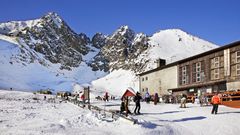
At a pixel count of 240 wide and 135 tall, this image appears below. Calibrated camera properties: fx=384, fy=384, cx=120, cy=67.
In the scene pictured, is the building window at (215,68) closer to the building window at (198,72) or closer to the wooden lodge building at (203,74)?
the wooden lodge building at (203,74)

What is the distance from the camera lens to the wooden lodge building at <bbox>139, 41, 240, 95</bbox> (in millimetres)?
43188

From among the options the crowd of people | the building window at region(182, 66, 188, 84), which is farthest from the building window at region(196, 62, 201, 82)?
the crowd of people

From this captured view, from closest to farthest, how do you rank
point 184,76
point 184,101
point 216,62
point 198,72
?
point 184,101
point 216,62
point 198,72
point 184,76

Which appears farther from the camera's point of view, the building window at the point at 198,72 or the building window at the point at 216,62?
the building window at the point at 198,72

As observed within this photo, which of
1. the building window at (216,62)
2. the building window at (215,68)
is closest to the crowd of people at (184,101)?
the building window at (215,68)

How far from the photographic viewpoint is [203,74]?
49094mm

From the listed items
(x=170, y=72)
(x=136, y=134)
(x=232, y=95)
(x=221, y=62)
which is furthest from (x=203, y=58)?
(x=136, y=134)

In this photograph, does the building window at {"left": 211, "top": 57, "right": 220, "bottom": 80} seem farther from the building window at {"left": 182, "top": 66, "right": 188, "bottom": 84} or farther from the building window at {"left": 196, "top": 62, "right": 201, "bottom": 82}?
the building window at {"left": 182, "top": 66, "right": 188, "bottom": 84}

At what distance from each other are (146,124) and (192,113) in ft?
→ 28.1

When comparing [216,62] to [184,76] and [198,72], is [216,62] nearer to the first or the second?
[198,72]

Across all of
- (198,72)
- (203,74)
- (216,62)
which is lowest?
(203,74)

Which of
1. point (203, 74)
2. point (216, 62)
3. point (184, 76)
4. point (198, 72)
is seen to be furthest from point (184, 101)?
point (184, 76)

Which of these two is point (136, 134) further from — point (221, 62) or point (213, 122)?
point (221, 62)

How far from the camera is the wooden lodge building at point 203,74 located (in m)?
43.2
